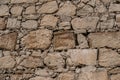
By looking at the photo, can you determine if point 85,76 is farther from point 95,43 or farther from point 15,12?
point 15,12

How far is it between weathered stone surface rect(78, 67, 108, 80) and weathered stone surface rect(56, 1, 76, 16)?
744 millimetres

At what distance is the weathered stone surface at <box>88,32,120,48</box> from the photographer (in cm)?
331

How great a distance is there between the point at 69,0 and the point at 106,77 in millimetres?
1103

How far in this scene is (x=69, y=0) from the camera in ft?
11.9

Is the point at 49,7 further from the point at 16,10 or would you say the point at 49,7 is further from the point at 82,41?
the point at 82,41

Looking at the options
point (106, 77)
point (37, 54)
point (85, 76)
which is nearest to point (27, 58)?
point (37, 54)

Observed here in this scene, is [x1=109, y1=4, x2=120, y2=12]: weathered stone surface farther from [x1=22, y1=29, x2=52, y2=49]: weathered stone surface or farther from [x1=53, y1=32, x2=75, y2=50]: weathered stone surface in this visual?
[x1=22, y1=29, x2=52, y2=49]: weathered stone surface

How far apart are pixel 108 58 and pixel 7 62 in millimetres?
1270

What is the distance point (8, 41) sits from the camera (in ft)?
12.1

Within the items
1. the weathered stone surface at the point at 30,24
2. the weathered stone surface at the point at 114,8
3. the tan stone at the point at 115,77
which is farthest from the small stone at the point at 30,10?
the tan stone at the point at 115,77

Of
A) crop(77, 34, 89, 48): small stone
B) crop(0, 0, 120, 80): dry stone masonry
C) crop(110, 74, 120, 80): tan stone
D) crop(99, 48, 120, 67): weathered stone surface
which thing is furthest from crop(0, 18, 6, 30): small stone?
crop(110, 74, 120, 80): tan stone

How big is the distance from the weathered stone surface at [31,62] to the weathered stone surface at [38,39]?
15 centimetres

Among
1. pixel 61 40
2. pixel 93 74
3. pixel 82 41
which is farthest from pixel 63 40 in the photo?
pixel 93 74

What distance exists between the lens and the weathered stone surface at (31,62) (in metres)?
3.46
